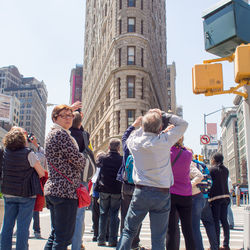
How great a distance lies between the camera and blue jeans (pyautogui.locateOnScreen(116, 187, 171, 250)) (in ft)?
11.9

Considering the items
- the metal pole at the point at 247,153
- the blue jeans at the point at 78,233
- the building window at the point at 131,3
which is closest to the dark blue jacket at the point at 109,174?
the blue jeans at the point at 78,233

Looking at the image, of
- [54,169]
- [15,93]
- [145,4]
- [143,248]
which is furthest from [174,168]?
[15,93]

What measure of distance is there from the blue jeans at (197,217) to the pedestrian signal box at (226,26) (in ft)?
9.34

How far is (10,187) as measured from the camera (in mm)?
4246

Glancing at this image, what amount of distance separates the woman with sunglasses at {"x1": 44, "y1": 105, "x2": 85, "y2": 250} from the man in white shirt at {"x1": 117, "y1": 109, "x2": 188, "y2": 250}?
70 centimetres

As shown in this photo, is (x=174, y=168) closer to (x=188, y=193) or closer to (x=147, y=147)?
(x=188, y=193)

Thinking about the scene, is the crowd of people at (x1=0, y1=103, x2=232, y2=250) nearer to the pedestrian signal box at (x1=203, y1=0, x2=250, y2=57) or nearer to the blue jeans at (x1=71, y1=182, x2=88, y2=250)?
the blue jeans at (x1=71, y1=182, x2=88, y2=250)

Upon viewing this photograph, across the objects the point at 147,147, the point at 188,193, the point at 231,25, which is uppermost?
the point at 231,25

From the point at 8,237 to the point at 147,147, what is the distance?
2.38 m

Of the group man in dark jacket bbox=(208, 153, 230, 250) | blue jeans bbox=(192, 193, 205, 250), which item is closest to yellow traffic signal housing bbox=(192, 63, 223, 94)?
man in dark jacket bbox=(208, 153, 230, 250)

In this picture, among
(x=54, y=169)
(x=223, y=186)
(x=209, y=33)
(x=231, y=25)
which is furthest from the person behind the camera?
(x=223, y=186)

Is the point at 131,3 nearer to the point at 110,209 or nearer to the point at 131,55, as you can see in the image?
the point at 131,55

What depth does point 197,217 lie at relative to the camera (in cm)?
507

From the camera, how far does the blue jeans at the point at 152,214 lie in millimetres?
3629
